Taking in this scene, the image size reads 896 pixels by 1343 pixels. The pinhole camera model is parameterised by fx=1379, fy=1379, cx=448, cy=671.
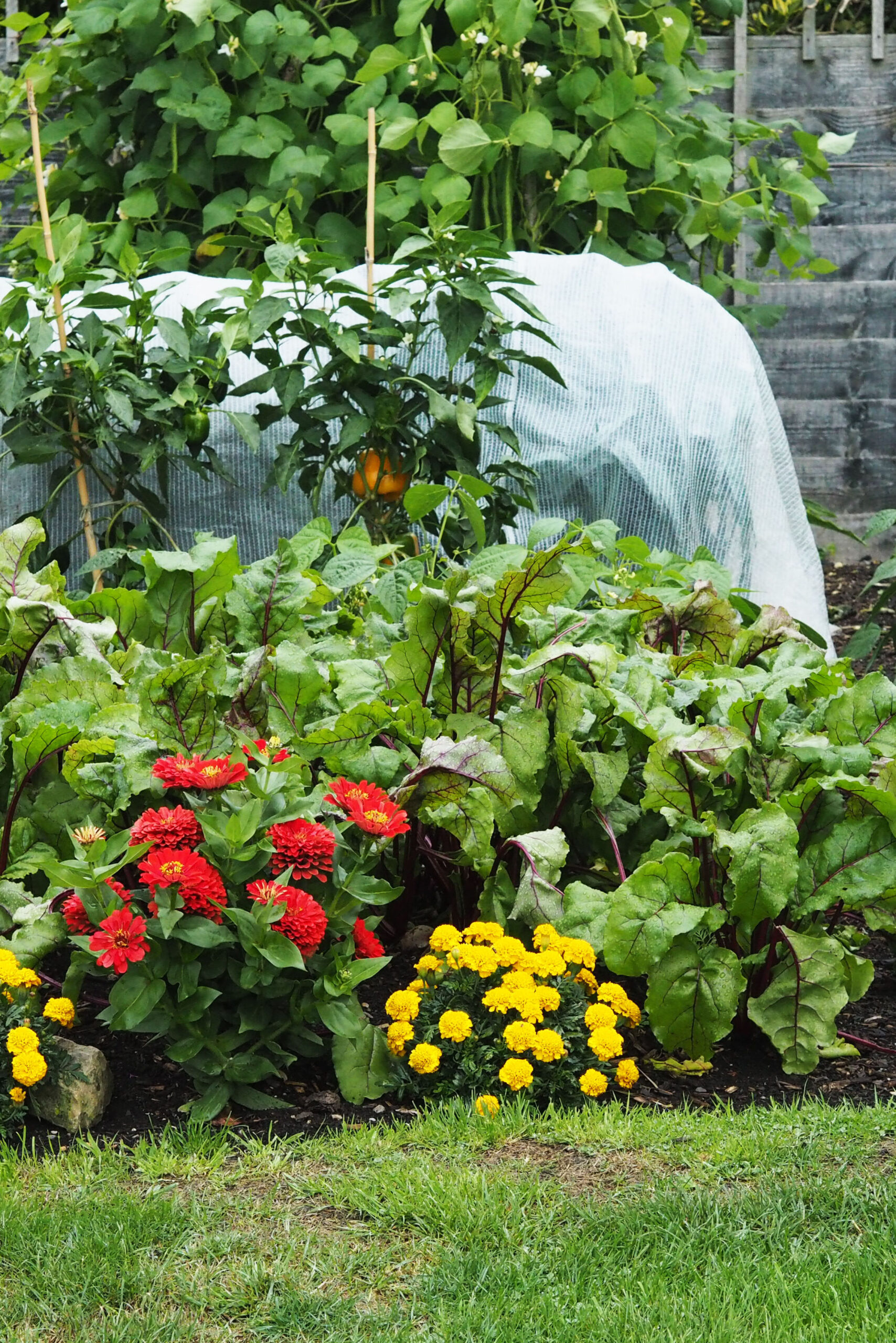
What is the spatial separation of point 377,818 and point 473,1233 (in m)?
0.58

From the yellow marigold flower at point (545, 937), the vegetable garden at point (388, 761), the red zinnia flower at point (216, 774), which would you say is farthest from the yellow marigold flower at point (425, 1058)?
the red zinnia flower at point (216, 774)

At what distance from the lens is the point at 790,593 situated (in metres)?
4.25

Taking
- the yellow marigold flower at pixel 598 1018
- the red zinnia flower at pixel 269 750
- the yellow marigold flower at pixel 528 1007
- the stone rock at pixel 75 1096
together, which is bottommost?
the stone rock at pixel 75 1096

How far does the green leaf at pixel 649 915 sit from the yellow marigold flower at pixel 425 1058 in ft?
0.94

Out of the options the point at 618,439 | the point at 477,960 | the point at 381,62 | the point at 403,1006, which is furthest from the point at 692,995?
the point at 381,62

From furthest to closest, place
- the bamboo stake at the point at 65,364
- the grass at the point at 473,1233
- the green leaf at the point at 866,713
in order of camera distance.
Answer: the bamboo stake at the point at 65,364, the green leaf at the point at 866,713, the grass at the point at 473,1233

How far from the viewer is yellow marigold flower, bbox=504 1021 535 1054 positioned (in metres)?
1.91

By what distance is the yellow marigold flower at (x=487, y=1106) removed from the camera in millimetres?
1875

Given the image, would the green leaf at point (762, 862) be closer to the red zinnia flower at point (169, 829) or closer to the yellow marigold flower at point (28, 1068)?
the red zinnia flower at point (169, 829)

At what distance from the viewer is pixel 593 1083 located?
75.7 inches

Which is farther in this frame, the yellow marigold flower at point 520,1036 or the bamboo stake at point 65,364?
the bamboo stake at point 65,364

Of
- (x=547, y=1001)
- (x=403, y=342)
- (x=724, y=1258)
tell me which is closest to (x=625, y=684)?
(x=547, y=1001)

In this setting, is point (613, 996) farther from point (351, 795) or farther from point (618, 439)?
point (618, 439)

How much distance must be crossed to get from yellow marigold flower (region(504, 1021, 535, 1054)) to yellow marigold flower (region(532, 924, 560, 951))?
164 millimetres
